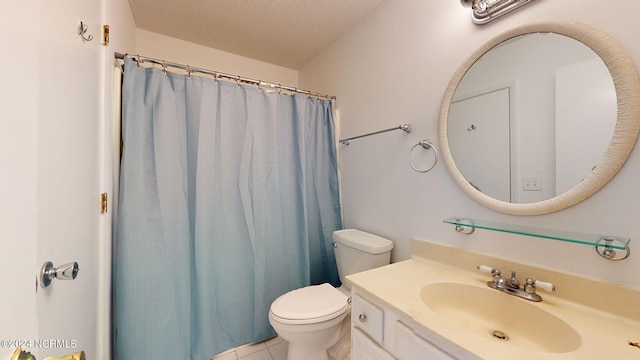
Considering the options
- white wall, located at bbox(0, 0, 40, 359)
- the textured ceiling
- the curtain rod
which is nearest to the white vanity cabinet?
white wall, located at bbox(0, 0, 40, 359)

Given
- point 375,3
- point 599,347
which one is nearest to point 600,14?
point 599,347

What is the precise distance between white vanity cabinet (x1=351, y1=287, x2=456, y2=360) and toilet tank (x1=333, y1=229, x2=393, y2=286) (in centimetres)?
42

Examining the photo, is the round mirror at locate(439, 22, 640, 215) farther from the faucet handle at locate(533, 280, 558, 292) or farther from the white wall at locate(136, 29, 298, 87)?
the white wall at locate(136, 29, 298, 87)

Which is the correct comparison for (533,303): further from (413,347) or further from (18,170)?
(18,170)

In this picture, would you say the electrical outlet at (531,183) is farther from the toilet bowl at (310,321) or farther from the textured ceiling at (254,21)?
the textured ceiling at (254,21)

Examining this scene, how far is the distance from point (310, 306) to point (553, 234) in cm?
111

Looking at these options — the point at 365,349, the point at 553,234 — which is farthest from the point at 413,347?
the point at 553,234

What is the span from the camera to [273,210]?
1.65m

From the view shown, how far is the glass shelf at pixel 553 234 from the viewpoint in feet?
2.31

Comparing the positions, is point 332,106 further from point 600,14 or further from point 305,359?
point 305,359

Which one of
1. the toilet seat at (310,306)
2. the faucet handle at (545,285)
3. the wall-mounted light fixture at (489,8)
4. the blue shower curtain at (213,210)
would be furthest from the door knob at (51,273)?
the wall-mounted light fixture at (489,8)

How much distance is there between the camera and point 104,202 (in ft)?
3.49

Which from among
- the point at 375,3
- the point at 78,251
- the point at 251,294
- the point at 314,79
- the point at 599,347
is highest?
the point at 375,3

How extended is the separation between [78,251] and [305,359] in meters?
1.15
